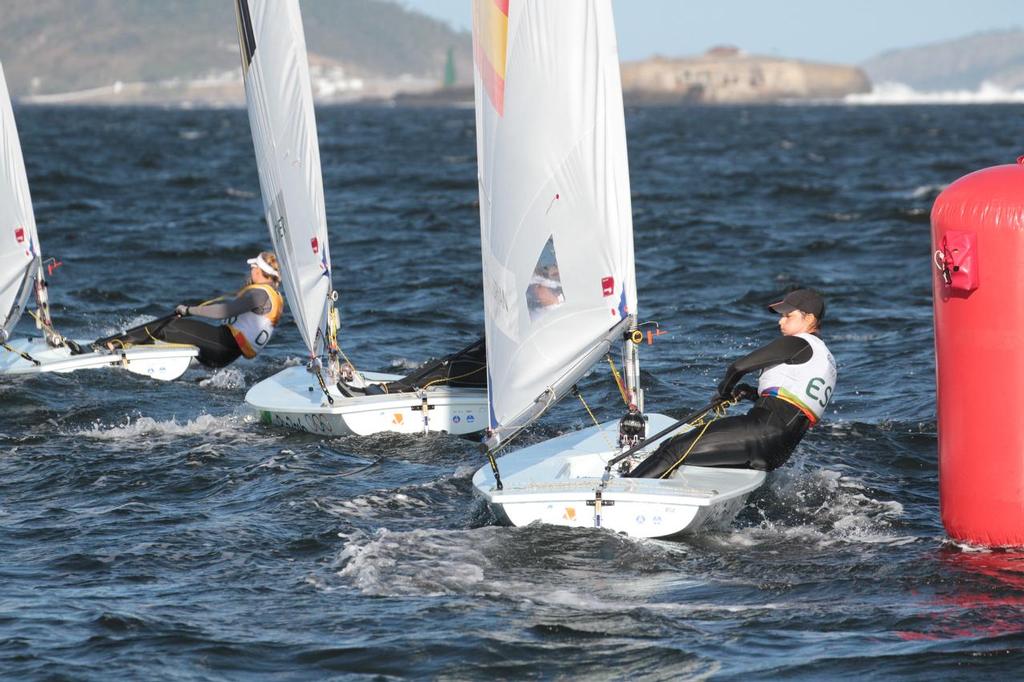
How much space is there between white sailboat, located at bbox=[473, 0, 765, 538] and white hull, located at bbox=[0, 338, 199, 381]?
5277mm

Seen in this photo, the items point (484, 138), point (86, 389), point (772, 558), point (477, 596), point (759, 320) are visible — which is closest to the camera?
point (477, 596)

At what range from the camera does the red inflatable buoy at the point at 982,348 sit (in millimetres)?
7340

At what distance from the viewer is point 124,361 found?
42.5 ft

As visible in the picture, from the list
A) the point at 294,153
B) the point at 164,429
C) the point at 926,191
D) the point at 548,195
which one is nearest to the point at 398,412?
the point at 164,429

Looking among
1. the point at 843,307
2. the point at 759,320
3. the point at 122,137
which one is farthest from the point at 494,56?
A: the point at 122,137

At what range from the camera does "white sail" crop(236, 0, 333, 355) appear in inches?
460

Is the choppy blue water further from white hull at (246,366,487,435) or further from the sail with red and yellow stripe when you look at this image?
the sail with red and yellow stripe

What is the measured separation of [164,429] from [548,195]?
4.45m

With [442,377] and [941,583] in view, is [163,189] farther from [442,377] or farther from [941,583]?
[941,583]

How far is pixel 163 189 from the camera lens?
112 feet

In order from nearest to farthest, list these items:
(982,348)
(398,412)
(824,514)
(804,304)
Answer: (982,348)
(804,304)
(824,514)
(398,412)

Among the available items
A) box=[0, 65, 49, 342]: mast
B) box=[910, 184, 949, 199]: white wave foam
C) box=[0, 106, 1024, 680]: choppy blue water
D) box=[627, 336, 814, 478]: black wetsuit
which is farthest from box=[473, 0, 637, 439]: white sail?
box=[910, 184, 949, 199]: white wave foam

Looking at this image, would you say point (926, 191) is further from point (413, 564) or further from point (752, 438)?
point (413, 564)

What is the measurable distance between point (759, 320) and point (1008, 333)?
883 cm
